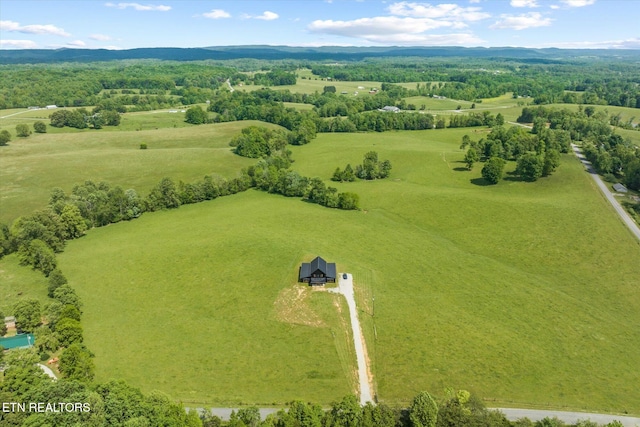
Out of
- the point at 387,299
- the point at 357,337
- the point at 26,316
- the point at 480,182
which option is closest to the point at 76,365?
the point at 26,316

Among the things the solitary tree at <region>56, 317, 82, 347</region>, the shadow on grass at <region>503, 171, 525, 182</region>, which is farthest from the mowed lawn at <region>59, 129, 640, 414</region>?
the shadow on grass at <region>503, 171, 525, 182</region>

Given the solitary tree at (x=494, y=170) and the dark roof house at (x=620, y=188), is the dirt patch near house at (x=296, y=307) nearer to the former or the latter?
the solitary tree at (x=494, y=170)

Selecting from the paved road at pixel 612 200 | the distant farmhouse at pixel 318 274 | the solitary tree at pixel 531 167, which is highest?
the solitary tree at pixel 531 167

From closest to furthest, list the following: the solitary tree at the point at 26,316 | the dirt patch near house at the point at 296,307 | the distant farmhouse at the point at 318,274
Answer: the solitary tree at the point at 26,316, the dirt patch near house at the point at 296,307, the distant farmhouse at the point at 318,274

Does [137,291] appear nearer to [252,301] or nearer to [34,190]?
[252,301]

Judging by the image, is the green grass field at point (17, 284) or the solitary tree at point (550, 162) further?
the solitary tree at point (550, 162)

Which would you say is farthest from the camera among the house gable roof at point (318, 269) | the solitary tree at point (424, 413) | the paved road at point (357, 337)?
the house gable roof at point (318, 269)

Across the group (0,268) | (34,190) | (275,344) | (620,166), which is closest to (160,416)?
Answer: (275,344)

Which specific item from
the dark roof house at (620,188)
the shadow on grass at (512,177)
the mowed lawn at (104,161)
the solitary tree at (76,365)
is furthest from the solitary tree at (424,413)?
the dark roof house at (620,188)
